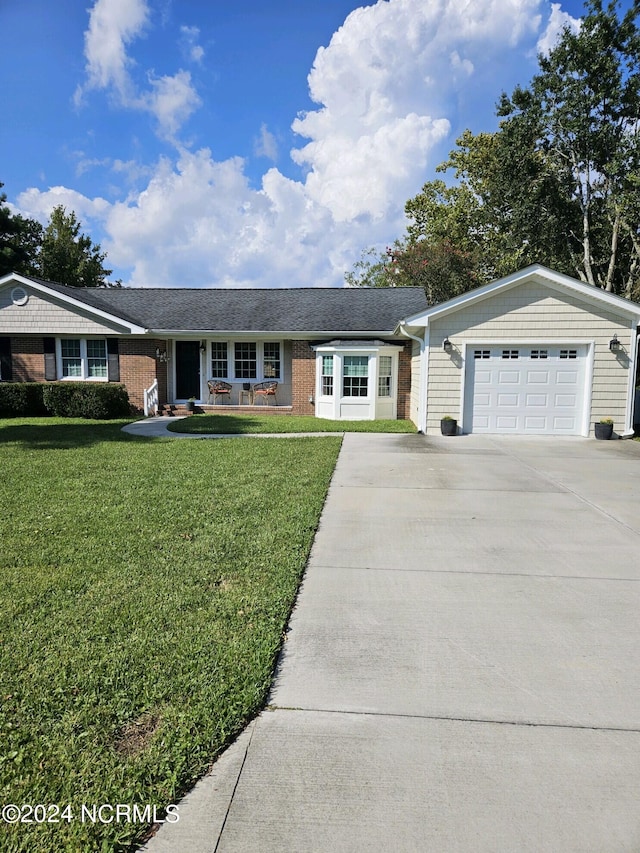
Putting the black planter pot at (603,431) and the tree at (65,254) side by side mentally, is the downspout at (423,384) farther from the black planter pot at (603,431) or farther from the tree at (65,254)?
the tree at (65,254)

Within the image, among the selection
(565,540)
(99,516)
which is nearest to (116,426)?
(99,516)

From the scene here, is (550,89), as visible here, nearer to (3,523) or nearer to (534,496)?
(534,496)

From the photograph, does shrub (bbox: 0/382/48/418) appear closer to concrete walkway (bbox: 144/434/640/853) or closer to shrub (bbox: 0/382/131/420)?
shrub (bbox: 0/382/131/420)

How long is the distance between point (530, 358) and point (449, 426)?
271cm

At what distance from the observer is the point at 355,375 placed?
16656 millimetres

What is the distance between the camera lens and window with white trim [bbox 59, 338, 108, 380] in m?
18.2

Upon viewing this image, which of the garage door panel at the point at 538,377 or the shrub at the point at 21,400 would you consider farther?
the shrub at the point at 21,400

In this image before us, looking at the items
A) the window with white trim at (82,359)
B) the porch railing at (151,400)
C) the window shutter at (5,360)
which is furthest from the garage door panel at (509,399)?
the window shutter at (5,360)

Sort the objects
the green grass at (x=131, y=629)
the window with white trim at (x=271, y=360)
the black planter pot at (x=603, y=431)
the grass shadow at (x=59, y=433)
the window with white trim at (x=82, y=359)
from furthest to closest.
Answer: the window with white trim at (x=271, y=360)
the window with white trim at (x=82, y=359)
the black planter pot at (x=603, y=431)
the grass shadow at (x=59, y=433)
the green grass at (x=131, y=629)

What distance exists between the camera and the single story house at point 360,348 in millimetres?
13336

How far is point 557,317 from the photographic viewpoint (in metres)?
13.3

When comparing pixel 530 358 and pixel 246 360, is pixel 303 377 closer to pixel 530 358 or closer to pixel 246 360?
pixel 246 360

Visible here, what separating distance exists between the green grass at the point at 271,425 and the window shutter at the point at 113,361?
3.28 meters

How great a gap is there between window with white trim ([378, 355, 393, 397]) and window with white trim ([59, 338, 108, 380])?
9293mm
